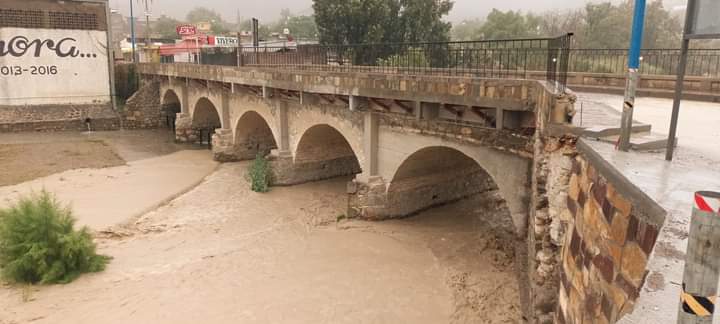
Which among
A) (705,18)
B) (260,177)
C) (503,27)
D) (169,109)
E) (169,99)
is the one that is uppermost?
(503,27)

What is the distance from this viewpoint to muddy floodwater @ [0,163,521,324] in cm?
849

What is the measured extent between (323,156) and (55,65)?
18646mm

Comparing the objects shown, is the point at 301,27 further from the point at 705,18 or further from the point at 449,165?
the point at 705,18

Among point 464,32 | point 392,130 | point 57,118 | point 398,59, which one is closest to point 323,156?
point 398,59

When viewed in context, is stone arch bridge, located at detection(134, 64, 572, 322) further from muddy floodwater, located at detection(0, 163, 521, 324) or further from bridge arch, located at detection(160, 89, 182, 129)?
bridge arch, located at detection(160, 89, 182, 129)

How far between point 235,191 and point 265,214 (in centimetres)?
268

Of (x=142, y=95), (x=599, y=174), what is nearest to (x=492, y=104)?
(x=599, y=174)

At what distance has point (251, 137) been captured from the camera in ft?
70.1

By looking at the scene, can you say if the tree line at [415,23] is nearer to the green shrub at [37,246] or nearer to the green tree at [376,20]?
the green tree at [376,20]

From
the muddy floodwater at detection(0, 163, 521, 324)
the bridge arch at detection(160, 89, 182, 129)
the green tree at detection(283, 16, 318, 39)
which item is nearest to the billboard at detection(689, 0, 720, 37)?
the muddy floodwater at detection(0, 163, 521, 324)

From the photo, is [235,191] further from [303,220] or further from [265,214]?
[303,220]

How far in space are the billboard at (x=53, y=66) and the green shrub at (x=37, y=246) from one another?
67.4 feet

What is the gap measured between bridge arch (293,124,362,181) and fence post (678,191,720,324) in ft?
46.1

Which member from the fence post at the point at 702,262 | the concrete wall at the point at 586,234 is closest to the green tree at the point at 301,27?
the concrete wall at the point at 586,234
